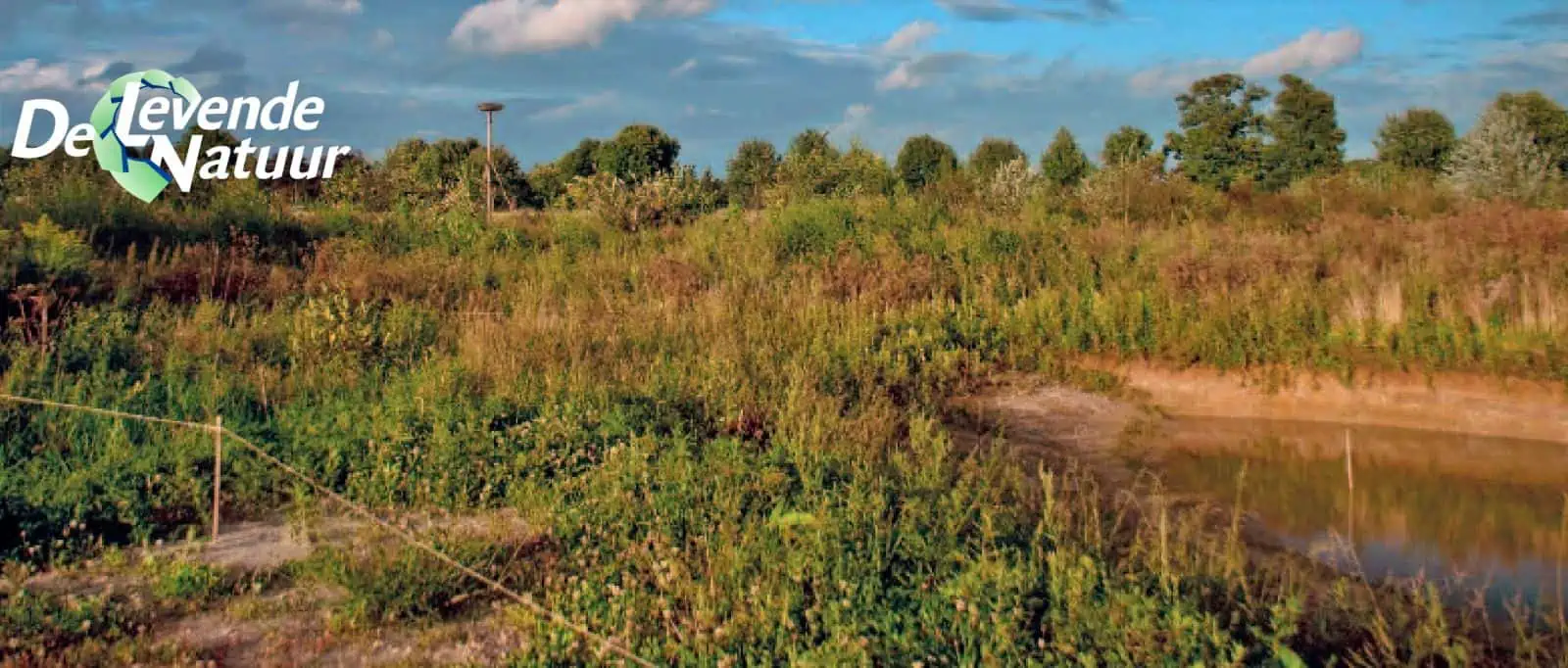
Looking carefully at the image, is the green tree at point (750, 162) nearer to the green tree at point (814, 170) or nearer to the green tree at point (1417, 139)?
the green tree at point (814, 170)

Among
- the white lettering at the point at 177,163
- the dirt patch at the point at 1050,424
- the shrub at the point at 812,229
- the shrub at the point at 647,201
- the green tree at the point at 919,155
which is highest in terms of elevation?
the green tree at the point at 919,155

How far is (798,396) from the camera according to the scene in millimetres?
7656

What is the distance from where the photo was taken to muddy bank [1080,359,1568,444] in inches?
348

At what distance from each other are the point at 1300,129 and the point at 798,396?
168ft

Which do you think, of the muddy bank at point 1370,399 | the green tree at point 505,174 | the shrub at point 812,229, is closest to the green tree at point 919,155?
the green tree at point 505,174

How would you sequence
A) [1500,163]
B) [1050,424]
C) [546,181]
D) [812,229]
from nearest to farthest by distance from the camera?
1. [1050,424]
2. [812,229]
3. [1500,163]
4. [546,181]

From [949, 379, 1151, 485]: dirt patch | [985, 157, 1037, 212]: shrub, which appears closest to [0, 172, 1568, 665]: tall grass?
[949, 379, 1151, 485]: dirt patch

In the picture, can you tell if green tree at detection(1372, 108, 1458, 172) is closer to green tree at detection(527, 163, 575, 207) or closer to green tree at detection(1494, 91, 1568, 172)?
green tree at detection(1494, 91, 1568, 172)

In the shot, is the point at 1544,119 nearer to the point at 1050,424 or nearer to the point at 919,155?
the point at 919,155

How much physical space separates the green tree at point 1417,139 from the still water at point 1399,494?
35.4 m

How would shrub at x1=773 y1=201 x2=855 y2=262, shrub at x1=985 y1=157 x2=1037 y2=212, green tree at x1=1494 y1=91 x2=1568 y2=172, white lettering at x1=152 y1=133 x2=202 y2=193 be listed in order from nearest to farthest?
shrub at x1=773 y1=201 x2=855 y2=262, shrub at x1=985 y1=157 x2=1037 y2=212, white lettering at x1=152 y1=133 x2=202 y2=193, green tree at x1=1494 y1=91 x2=1568 y2=172

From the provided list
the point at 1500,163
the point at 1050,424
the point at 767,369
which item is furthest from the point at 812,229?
the point at 1500,163

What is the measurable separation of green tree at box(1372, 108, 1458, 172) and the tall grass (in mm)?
29271

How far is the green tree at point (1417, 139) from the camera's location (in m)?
40.7
